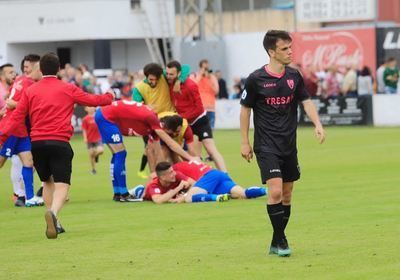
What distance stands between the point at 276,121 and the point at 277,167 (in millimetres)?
441

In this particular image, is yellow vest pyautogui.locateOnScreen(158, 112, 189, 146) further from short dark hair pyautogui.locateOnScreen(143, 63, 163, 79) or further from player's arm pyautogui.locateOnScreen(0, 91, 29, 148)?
player's arm pyautogui.locateOnScreen(0, 91, 29, 148)

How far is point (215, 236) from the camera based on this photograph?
42.3 ft

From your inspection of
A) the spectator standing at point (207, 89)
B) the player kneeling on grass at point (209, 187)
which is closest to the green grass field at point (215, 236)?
the player kneeling on grass at point (209, 187)

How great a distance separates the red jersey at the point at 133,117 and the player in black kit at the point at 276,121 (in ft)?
21.6

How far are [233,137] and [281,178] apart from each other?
920 inches

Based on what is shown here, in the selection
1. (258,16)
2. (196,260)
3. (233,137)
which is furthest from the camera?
(258,16)

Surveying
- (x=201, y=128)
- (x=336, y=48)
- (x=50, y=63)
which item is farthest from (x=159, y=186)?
(x=336, y=48)

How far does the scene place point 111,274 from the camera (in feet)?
34.1

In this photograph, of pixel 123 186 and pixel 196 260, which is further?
pixel 123 186

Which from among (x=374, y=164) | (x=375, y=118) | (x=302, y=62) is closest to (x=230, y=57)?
(x=302, y=62)

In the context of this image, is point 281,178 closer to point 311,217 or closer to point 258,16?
point 311,217

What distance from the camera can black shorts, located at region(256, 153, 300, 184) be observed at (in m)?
11.1

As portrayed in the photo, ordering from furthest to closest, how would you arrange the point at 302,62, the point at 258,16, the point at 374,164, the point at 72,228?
the point at 258,16 → the point at 302,62 → the point at 374,164 → the point at 72,228

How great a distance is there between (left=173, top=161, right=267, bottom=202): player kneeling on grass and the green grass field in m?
0.29
